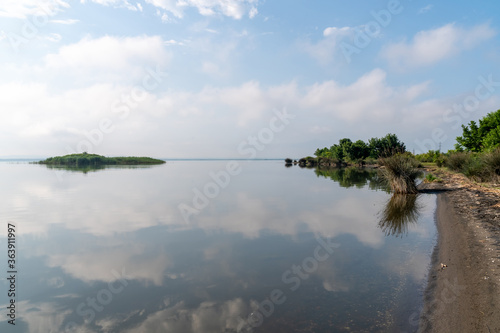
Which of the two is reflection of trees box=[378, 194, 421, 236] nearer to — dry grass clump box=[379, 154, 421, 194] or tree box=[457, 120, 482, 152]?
dry grass clump box=[379, 154, 421, 194]

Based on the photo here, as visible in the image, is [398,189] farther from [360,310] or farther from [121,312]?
[121,312]

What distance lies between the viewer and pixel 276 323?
179 inches

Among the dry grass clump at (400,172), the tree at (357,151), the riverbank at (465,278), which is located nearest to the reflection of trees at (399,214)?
the dry grass clump at (400,172)

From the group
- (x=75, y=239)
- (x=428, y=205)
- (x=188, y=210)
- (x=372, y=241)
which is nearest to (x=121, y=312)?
(x=75, y=239)

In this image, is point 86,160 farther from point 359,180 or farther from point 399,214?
point 399,214

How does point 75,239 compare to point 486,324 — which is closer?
point 486,324

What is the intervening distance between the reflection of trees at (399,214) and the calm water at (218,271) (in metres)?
0.07

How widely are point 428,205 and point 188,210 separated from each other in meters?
11.9

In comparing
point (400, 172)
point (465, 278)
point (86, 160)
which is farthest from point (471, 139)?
point (86, 160)

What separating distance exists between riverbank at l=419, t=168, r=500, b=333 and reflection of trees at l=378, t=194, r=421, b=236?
1234 millimetres

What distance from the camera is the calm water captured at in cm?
468

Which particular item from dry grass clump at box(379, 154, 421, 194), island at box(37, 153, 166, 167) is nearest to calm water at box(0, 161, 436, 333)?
dry grass clump at box(379, 154, 421, 194)

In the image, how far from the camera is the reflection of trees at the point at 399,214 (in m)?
10.3

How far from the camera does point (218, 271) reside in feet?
21.6
